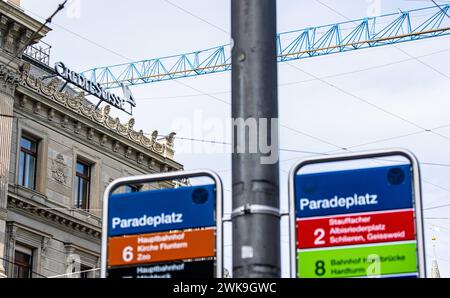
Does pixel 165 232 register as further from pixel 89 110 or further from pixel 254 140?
pixel 89 110

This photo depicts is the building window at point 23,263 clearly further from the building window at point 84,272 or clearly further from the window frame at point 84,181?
the window frame at point 84,181

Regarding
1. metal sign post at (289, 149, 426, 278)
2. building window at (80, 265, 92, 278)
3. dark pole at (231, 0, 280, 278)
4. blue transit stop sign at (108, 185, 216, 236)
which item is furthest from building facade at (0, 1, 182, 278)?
dark pole at (231, 0, 280, 278)

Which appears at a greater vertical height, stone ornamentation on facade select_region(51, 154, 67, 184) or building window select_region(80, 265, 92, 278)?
stone ornamentation on facade select_region(51, 154, 67, 184)

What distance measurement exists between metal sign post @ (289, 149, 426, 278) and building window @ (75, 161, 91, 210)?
3699 cm

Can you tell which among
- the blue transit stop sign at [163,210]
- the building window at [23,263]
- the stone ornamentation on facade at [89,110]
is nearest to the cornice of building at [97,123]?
the stone ornamentation on facade at [89,110]

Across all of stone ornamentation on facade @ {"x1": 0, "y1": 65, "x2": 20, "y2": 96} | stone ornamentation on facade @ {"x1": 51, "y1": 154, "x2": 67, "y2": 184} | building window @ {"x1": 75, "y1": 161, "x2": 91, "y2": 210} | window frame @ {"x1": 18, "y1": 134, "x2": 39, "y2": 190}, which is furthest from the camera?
building window @ {"x1": 75, "y1": 161, "x2": 91, "y2": 210}

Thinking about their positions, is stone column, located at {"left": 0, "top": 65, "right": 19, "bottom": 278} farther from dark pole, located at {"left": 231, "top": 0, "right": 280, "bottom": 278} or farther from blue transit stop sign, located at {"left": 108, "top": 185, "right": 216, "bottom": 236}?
dark pole, located at {"left": 231, "top": 0, "right": 280, "bottom": 278}

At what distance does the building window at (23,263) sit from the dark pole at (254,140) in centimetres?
3395

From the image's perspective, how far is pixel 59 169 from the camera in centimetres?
4278

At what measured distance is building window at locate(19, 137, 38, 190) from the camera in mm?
41422

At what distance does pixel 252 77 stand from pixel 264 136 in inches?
16.0

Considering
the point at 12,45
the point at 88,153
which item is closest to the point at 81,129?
the point at 88,153

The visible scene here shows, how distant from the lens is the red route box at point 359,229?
24.6ft

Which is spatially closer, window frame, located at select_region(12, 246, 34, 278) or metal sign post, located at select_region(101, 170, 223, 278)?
metal sign post, located at select_region(101, 170, 223, 278)
